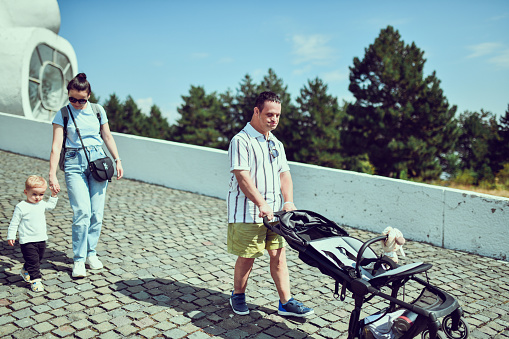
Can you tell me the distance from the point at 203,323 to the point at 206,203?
4.55m

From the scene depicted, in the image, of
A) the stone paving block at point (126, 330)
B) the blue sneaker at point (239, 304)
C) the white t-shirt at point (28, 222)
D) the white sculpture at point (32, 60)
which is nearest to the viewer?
the stone paving block at point (126, 330)

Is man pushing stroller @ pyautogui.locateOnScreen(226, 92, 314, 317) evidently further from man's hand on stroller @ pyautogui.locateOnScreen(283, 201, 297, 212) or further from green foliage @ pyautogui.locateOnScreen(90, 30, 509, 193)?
green foliage @ pyautogui.locateOnScreen(90, 30, 509, 193)

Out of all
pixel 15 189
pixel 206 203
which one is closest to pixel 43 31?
pixel 15 189

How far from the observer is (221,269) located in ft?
15.5

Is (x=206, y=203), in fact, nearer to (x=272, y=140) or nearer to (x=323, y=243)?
(x=272, y=140)

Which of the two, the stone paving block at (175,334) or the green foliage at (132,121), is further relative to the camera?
the green foliage at (132,121)

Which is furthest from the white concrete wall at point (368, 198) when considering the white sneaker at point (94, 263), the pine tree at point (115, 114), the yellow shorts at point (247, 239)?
the pine tree at point (115, 114)

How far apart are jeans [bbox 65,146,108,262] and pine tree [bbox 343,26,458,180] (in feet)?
134

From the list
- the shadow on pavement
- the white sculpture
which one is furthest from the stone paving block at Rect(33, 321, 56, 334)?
the white sculpture

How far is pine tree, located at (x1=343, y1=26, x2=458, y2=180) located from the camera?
43031mm

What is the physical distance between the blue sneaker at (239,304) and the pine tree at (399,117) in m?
41.1

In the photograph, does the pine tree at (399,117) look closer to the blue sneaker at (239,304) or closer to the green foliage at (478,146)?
A: the green foliage at (478,146)

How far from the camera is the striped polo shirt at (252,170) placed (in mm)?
3332

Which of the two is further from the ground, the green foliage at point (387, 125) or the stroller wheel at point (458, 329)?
the green foliage at point (387, 125)
